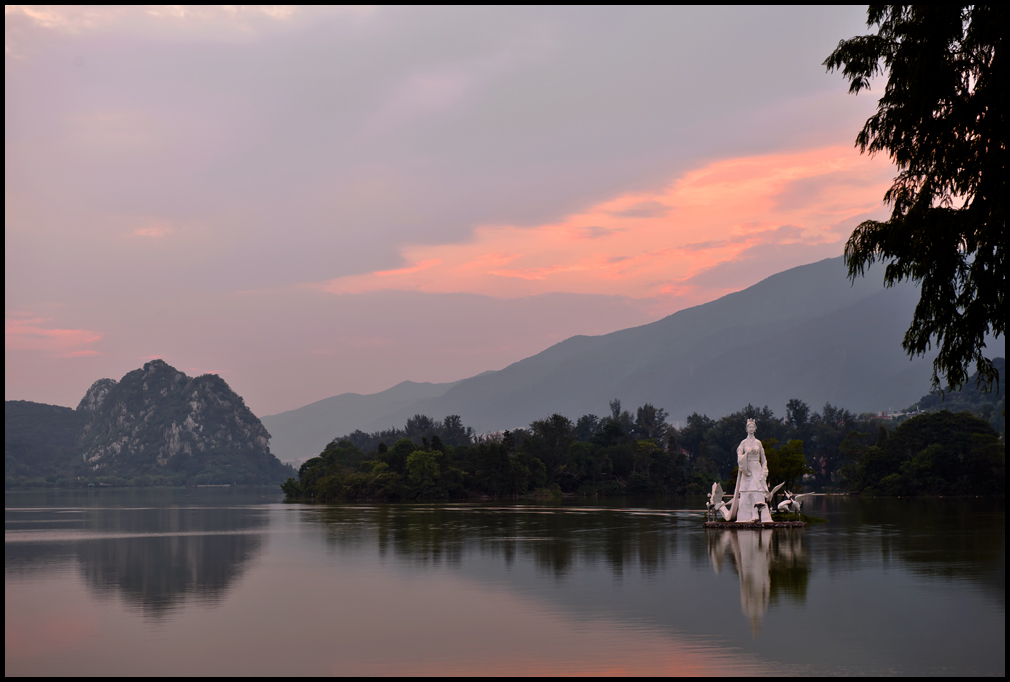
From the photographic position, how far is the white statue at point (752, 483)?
48.0 metres

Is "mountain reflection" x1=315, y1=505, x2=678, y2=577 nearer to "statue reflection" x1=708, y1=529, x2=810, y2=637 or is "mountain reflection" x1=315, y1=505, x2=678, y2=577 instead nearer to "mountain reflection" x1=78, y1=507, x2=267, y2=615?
"statue reflection" x1=708, y1=529, x2=810, y2=637

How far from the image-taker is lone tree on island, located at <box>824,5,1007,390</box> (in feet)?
51.7

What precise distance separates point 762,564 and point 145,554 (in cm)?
2631

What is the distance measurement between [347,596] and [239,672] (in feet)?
32.1

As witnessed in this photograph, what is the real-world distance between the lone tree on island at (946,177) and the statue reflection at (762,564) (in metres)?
7.50

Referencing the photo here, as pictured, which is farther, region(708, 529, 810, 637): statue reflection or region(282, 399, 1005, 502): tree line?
region(282, 399, 1005, 502): tree line

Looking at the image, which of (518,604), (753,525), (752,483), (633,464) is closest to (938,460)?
(633,464)

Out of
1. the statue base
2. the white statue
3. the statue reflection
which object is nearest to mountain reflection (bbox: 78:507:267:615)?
the statue reflection

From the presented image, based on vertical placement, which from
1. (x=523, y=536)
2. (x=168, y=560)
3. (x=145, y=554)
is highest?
(x=168, y=560)

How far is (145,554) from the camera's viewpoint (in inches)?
1569

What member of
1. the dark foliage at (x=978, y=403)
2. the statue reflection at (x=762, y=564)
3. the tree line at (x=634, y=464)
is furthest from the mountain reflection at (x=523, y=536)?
the dark foliage at (x=978, y=403)

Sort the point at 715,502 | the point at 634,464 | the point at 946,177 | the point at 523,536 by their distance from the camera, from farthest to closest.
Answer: the point at 634,464 < the point at 715,502 < the point at 523,536 < the point at 946,177

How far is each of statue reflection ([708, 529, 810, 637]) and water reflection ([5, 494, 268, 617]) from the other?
14.7m

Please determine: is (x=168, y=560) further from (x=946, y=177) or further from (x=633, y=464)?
(x=633, y=464)
